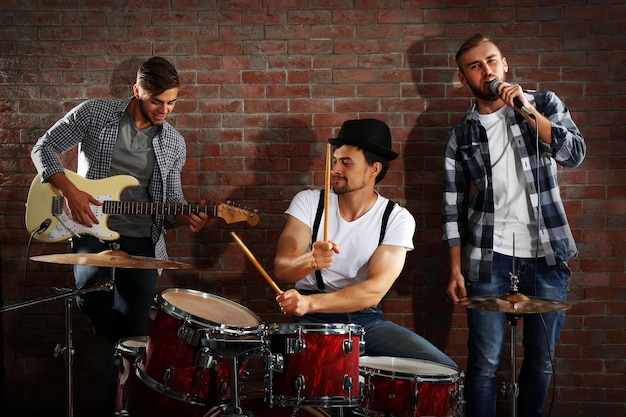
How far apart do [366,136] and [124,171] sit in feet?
4.15

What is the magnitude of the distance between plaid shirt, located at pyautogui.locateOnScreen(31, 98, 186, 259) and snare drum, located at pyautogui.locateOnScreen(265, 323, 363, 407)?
124 centimetres

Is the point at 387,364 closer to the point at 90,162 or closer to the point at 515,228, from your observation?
the point at 515,228

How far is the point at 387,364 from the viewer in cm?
298

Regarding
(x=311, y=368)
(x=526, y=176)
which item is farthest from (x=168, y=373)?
(x=526, y=176)

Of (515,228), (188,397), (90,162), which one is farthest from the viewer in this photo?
(90,162)

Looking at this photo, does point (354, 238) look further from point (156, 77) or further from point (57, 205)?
point (57, 205)

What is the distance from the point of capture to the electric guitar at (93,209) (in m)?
3.63

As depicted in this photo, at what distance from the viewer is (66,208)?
3.67 metres

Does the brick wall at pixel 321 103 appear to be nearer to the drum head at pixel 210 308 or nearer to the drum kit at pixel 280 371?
the drum head at pixel 210 308

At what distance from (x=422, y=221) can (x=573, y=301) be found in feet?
3.07

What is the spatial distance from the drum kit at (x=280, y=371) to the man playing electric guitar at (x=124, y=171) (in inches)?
26.5

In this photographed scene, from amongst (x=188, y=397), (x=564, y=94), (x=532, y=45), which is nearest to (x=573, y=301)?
(x=564, y=94)

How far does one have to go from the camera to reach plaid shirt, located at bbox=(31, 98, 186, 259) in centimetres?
368

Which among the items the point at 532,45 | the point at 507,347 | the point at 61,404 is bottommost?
the point at 61,404
